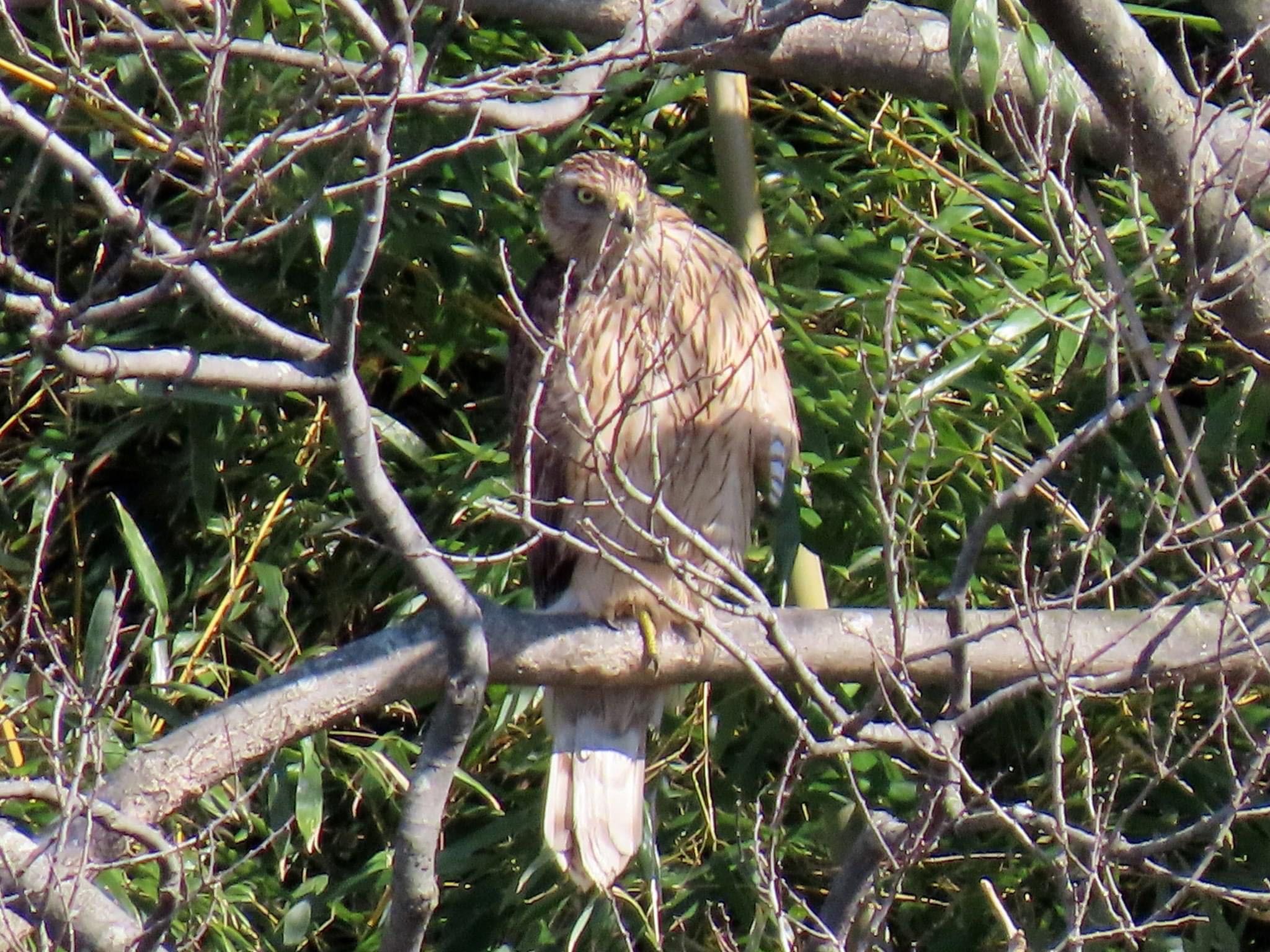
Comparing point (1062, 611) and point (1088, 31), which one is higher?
point (1088, 31)

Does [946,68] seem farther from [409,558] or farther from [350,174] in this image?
[409,558]

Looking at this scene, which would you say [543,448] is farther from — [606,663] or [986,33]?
[986,33]

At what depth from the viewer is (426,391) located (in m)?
3.91

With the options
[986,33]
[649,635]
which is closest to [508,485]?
[649,635]

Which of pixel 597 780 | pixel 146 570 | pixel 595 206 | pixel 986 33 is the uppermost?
pixel 986 33

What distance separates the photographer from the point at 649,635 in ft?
9.41

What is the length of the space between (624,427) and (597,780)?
24.7 inches

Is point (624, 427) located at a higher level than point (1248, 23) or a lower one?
lower

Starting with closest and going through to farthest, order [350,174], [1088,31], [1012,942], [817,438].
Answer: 1. [1012,942]
2. [1088,31]
3. [350,174]
4. [817,438]

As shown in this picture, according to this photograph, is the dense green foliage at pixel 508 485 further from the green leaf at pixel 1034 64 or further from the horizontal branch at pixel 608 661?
the green leaf at pixel 1034 64

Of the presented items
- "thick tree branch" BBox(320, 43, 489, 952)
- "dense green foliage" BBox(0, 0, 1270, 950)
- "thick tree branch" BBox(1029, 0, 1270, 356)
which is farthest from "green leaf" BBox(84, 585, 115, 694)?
"thick tree branch" BBox(1029, 0, 1270, 356)

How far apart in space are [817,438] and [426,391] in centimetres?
95

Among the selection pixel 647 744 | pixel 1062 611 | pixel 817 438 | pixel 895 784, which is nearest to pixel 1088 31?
pixel 1062 611

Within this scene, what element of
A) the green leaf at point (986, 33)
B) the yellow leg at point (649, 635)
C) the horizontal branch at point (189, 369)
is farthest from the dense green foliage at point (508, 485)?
the horizontal branch at point (189, 369)
